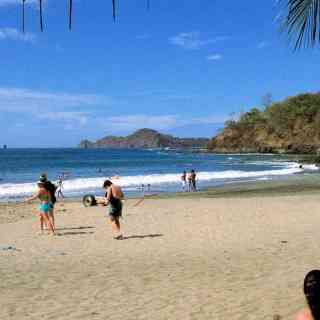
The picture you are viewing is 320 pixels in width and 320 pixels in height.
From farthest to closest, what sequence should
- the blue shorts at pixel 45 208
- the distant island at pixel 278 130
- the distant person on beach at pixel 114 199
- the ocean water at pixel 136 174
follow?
the distant island at pixel 278 130
the ocean water at pixel 136 174
the blue shorts at pixel 45 208
the distant person on beach at pixel 114 199

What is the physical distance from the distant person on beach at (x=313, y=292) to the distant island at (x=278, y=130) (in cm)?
11329

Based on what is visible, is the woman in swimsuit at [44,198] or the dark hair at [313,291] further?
the woman in swimsuit at [44,198]

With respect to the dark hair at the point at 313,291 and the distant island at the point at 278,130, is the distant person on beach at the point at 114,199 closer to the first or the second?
the dark hair at the point at 313,291

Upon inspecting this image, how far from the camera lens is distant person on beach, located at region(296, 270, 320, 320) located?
11.6ft

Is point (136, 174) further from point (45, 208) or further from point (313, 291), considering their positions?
point (313, 291)

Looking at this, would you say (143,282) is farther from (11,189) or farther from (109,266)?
(11,189)

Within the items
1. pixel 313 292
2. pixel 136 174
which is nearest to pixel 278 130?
pixel 136 174

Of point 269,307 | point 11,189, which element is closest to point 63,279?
point 269,307

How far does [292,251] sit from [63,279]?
4.20 metres

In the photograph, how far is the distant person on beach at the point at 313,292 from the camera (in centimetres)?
353

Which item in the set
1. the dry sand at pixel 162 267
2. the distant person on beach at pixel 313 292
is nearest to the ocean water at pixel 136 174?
the dry sand at pixel 162 267

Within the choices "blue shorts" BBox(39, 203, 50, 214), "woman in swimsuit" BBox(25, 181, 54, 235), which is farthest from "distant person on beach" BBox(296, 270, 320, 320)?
"blue shorts" BBox(39, 203, 50, 214)

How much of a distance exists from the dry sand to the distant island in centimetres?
10395

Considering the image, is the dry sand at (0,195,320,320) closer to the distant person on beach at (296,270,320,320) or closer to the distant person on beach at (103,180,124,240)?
the distant person on beach at (103,180,124,240)
